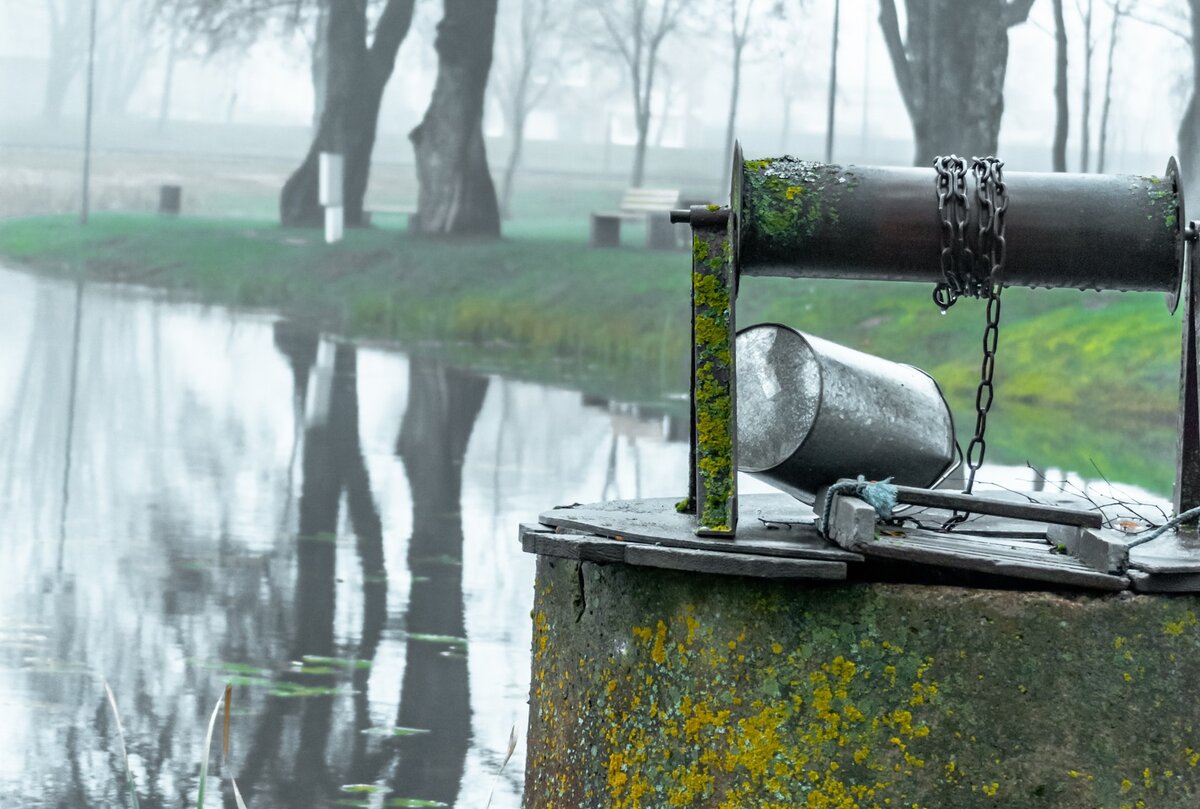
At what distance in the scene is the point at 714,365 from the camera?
11.3 ft

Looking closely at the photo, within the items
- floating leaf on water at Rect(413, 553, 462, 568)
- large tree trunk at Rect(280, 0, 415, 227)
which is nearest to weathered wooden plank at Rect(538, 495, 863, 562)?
floating leaf on water at Rect(413, 553, 462, 568)

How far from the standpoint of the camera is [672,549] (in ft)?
10.7

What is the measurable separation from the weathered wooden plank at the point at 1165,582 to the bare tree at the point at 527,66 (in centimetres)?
3265

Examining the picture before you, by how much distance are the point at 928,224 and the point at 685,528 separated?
Result: 0.76 metres

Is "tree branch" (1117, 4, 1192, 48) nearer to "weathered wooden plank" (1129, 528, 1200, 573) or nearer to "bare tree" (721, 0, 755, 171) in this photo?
"bare tree" (721, 0, 755, 171)

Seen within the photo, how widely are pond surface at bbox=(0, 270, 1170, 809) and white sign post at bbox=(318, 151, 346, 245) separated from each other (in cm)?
1174

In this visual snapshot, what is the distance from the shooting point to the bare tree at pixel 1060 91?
28344mm

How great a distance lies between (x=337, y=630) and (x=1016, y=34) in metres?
24.5

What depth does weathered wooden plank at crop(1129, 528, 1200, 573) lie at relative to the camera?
10.4ft

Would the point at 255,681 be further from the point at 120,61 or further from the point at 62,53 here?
the point at 62,53

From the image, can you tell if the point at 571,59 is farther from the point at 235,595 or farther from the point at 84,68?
the point at 235,595

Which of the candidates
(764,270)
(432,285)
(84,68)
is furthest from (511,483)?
(84,68)

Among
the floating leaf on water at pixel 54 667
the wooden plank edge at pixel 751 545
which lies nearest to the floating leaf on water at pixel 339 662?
the floating leaf on water at pixel 54 667

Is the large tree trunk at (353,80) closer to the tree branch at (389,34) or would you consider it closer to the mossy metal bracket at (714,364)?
the tree branch at (389,34)
